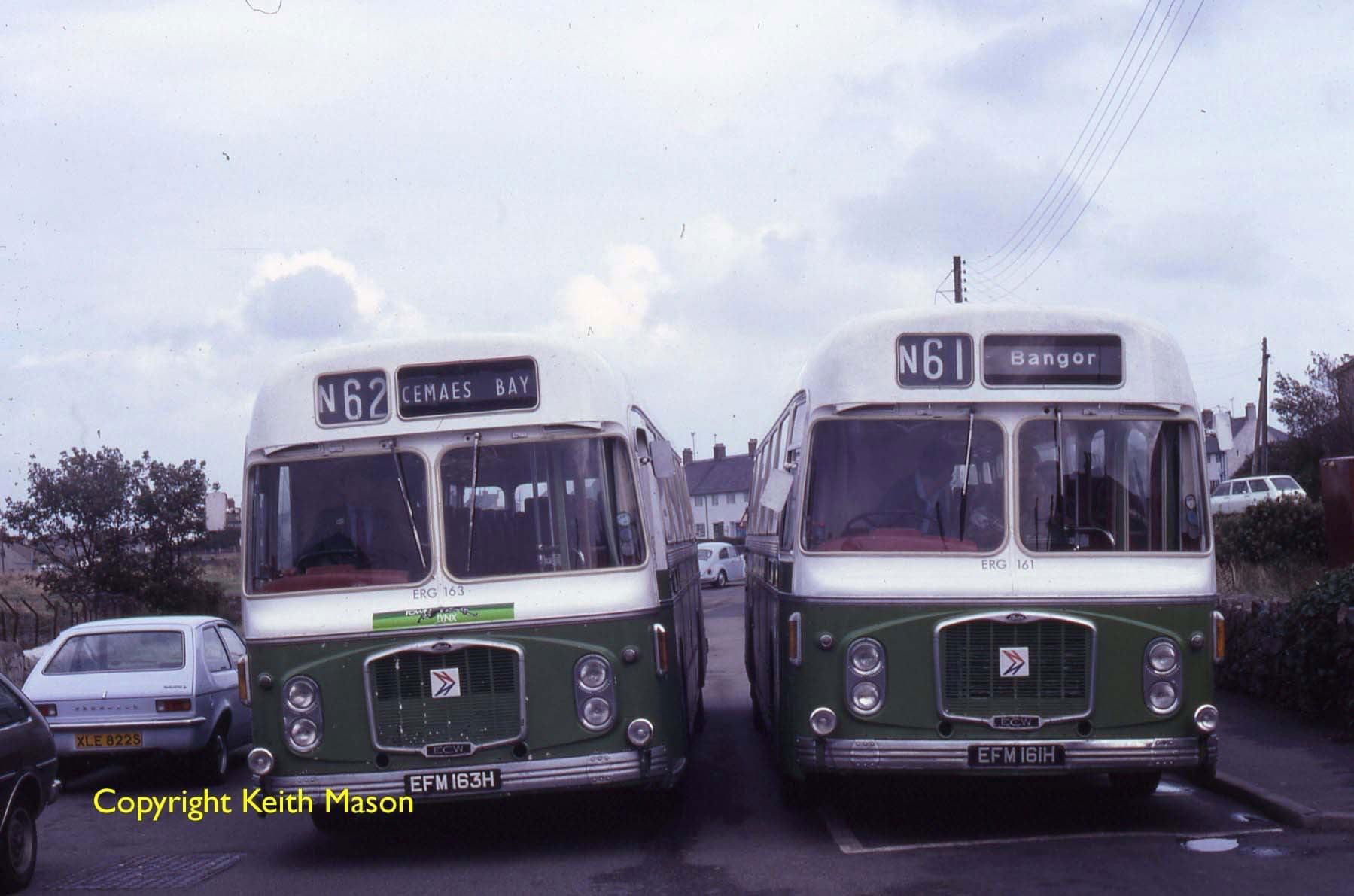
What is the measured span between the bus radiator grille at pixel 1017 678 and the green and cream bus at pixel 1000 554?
1cm

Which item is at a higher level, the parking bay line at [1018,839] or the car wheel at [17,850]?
the car wheel at [17,850]

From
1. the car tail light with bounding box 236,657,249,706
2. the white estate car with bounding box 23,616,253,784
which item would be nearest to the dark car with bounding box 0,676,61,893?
the car tail light with bounding box 236,657,249,706

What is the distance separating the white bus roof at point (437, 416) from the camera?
9.00 m

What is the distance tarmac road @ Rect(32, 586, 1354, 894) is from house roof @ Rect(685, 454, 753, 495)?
9459cm

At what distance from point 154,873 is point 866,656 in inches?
181

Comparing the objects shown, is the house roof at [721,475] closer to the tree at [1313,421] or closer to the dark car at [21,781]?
the tree at [1313,421]

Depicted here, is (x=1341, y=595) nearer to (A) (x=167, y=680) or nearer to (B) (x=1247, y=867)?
(B) (x=1247, y=867)

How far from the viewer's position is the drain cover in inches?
347

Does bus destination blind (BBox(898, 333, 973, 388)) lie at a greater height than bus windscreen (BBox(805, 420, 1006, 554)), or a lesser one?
greater

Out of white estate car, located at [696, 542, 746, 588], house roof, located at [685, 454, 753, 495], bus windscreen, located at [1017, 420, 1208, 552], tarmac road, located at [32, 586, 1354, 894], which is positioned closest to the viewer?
tarmac road, located at [32, 586, 1354, 894]

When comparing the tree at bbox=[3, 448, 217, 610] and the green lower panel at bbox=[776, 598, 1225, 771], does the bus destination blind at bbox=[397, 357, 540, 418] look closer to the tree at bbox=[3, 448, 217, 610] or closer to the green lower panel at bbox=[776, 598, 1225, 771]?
the green lower panel at bbox=[776, 598, 1225, 771]

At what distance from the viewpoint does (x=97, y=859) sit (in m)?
9.87

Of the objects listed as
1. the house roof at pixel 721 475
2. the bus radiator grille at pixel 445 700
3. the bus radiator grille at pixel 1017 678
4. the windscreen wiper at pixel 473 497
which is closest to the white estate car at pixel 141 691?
the bus radiator grille at pixel 445 700

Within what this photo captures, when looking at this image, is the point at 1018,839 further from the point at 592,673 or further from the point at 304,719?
the point at 304,719
